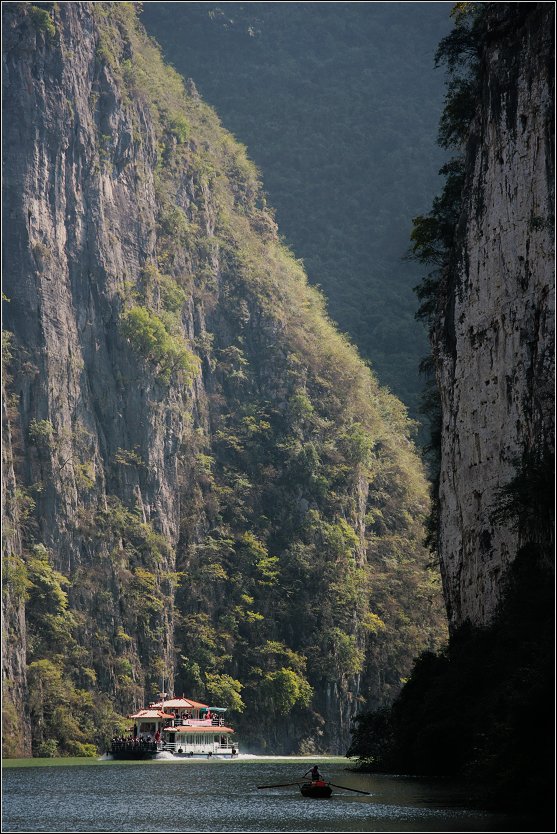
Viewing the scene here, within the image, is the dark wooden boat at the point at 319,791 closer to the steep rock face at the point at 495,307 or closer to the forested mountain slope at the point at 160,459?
the steep rock face at the point at 495,307

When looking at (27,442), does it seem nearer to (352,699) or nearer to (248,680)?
(248,680)

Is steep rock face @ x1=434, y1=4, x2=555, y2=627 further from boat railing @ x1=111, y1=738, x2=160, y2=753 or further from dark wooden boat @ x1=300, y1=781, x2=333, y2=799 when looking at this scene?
boat railing @ x1=111, y1=738, x2=160, y2=753

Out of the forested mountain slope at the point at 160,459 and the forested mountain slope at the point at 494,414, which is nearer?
the forested mountain slope at the point at 494,414

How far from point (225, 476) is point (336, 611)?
611 inches

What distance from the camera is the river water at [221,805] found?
35656mm

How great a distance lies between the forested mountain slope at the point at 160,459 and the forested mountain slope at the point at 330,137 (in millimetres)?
32132

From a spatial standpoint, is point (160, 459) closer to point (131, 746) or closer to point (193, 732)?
point (193, 732)

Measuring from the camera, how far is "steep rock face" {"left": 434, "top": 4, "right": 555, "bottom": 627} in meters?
47.7

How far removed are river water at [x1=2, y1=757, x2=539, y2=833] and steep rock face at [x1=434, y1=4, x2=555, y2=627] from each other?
356 inches

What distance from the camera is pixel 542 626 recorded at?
132 ft

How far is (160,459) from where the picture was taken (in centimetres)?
11175

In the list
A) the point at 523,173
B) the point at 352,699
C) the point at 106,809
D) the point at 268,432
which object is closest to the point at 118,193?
the point at 268,432

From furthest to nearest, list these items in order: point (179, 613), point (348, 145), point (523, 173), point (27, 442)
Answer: point (348, 145), point (179, 613), point (27, 442), point (523, 173)

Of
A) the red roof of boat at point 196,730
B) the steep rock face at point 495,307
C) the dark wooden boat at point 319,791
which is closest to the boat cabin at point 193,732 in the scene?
the red roof of boat at point 196,730
